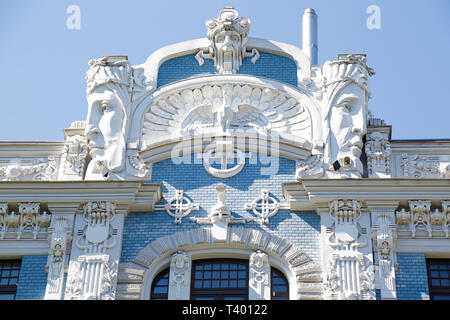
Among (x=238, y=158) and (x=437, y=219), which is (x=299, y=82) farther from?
(x=437, y=219)

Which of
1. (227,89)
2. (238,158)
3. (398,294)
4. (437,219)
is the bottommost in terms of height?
(398,294)

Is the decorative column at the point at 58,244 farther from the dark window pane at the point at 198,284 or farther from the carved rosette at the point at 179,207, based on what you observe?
the dark window pane at the point at 198,284

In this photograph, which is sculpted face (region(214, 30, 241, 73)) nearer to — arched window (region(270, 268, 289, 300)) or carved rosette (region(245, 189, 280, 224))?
carved rosette (region(245, 189, 280, 224))

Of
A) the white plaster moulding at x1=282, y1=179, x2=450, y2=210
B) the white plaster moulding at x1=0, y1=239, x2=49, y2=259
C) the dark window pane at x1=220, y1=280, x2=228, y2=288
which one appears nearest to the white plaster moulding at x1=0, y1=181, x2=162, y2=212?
the white plaster moulding at x1=0, y1=239, x2=49, y2=259

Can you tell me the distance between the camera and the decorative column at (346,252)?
1962cm

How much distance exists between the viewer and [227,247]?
20.7 meters

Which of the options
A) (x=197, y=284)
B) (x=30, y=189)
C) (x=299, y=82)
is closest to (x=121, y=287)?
(x=197, y=284)

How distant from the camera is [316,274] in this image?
2009cm

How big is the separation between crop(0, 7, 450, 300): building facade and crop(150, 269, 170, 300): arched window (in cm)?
4

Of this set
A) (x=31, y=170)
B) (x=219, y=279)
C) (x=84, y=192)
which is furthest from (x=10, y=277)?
(x=219, y=279)

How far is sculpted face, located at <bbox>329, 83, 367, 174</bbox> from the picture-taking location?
21.6 meters

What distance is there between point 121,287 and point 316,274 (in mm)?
3705

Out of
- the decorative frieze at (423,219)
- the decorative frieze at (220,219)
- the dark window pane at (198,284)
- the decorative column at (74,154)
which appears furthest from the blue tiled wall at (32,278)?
the decorative frieze at (423,219)

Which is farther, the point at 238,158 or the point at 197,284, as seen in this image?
the point at 238,158
